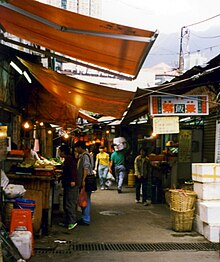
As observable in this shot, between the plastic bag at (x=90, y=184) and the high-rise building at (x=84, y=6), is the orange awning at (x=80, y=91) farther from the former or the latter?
the high-rise building at (x=84, y=6)

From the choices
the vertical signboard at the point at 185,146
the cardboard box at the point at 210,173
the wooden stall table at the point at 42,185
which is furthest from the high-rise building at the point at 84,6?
the cardboard box at the point at 210,173

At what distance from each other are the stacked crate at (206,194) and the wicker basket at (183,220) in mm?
142

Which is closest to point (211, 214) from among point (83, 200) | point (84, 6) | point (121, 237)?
point (121, 237)

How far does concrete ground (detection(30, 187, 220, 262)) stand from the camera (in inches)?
256

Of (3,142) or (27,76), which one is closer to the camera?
(3,142)

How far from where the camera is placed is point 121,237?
26.0 ft

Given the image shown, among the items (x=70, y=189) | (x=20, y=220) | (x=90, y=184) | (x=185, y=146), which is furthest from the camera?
(x=185, y=146)

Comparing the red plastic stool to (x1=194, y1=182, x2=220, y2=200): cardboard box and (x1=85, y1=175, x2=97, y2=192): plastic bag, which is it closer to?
(x1=85, y1=175, x2=97, y2=192): plastic bag

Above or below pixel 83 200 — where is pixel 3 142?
above

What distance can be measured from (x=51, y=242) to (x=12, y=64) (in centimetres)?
427

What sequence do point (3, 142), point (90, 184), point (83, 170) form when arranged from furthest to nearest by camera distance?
point (83, 170), point (90, 184), point (3, 142)

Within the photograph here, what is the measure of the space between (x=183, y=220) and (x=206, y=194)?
841 millimetres

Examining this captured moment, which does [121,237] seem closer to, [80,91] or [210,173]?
[210,173]

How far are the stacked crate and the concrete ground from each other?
0.90ft
